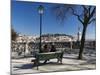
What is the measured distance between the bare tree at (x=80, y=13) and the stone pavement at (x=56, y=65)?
171 mm

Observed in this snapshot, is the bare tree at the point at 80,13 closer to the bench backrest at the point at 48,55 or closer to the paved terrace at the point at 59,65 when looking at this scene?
the paved terrace at the point at 59,65

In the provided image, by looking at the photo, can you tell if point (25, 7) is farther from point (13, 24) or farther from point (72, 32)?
point (72, 32)

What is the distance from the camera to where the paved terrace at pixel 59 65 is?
5.59 meters

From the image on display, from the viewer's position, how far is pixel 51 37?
5.84 meters

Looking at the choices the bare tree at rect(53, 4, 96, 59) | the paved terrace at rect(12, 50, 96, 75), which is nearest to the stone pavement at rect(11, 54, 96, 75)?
the paved terrace at rect(12, 50, 96, 75)

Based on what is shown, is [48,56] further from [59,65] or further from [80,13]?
[80,13]

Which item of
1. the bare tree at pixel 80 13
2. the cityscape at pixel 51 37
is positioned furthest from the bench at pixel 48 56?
the bare tree at pixel 80 13

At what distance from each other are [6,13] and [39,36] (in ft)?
2.65

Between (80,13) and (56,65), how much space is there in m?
1.20

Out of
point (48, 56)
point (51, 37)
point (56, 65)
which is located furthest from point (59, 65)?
point (51, 37)

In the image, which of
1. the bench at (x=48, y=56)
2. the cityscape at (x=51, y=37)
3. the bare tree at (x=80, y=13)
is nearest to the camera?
the cityscape at (x=51, y=37)
